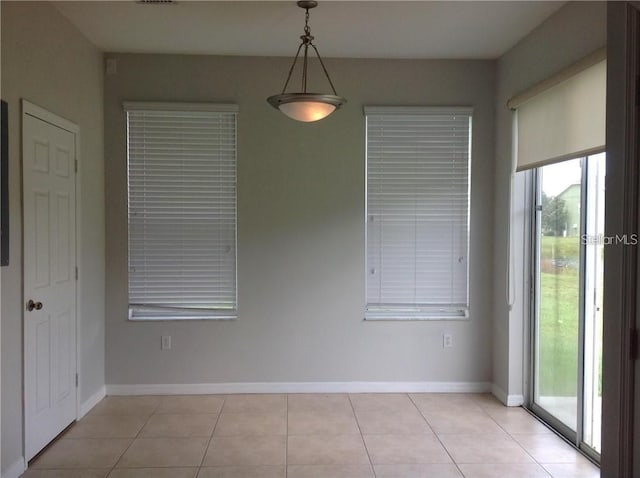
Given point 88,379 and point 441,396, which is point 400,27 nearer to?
point 441,396

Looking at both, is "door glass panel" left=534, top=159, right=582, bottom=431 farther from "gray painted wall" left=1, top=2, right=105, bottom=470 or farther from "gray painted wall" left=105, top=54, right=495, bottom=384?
"gray painted wall" left=1, top=2, right=105, bottom=470

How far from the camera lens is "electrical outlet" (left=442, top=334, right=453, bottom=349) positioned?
454 centimetres

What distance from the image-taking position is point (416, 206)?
14.7 feet

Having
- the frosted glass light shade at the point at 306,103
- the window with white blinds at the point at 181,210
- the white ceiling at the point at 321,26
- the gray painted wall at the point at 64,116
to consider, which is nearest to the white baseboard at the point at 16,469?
the gray painted wall at the point at 64,116

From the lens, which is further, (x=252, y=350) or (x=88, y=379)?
(x=252, y=350)

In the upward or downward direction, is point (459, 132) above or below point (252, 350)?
above

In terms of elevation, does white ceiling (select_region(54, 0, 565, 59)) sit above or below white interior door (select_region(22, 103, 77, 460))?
above

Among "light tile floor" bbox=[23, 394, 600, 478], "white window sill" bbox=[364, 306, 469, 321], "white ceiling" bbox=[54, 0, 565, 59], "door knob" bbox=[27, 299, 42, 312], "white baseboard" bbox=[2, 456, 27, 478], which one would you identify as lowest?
"light tile floor" bbox=[23, 394, 600, 478]

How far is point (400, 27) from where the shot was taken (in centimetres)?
374

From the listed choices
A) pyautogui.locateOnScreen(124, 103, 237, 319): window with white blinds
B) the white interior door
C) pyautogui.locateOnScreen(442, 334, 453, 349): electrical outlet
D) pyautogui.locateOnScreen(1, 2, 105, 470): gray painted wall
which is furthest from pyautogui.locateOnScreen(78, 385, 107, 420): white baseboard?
pyautogui.locateOnScreen(442, 334, 453, 349): electrical outlet

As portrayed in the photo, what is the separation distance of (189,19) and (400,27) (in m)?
1.54

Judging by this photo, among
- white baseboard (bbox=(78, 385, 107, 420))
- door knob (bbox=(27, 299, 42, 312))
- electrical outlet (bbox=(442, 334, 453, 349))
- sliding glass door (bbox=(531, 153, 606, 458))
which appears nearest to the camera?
door knob (bbox=(27, 299, 42, 312))

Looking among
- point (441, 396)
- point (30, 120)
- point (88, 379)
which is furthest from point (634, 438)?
point (88, 379)

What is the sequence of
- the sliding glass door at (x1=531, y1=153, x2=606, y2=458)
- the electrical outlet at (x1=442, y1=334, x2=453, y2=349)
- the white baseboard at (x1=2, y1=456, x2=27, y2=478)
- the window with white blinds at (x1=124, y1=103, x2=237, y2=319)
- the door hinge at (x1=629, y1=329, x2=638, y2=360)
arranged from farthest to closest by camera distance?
the electrical outlet at (x1=442, y1=334, x2=453, y2=349)
the window with white blinds at (x1=124, y1=103, x2=237, y2=319)
the sliding glass door at (x1=531, y1=153, x2=606, y2=458)
the white baseboard at (x1=2, y1=456, x2=27, y2=478)
the door hinge at (x1=629, y1=329, x2=638, y2=360)
